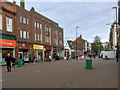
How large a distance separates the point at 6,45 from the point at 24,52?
5.97m

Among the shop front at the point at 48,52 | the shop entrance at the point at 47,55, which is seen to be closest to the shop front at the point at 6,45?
the shop front at the point at 48,52

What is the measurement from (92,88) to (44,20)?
3164cm

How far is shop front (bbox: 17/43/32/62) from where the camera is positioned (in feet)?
82.7

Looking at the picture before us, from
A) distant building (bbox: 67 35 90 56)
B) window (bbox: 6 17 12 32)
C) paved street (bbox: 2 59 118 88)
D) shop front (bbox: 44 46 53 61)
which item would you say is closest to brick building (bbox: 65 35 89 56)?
distant building (bbox: 67 35 90 56)

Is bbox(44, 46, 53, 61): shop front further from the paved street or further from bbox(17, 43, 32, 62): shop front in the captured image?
the paved street

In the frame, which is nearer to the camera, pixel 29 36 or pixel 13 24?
pixel 13 24

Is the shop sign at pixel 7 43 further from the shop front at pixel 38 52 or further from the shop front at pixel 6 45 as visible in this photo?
the shop front at pixel 38 52

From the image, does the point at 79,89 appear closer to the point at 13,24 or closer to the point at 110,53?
the point at 13,24

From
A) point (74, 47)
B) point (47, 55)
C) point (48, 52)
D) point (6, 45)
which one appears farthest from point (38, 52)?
point (74, 47)

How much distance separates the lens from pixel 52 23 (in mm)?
42438

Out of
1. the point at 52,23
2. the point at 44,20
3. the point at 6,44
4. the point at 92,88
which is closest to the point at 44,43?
the point at 44,20

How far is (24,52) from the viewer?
2700cm

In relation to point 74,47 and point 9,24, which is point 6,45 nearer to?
point 9,24

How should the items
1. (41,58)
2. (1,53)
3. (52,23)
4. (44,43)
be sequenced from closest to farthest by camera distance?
(1,53), (41,58), (44,43), (52,23)
